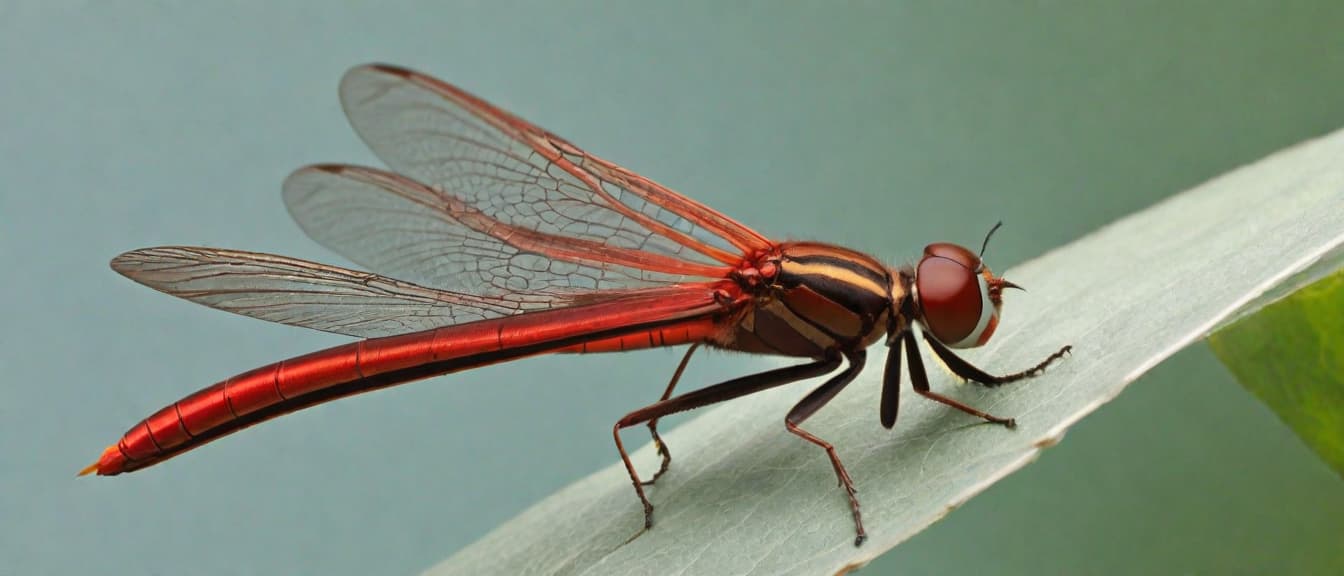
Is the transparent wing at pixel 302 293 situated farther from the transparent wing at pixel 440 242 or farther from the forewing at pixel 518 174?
the forewing at pixel 518 174

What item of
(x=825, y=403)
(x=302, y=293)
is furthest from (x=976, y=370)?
(x=302, y=293)

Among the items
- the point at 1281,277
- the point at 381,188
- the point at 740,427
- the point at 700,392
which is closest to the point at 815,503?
the point at 700,392

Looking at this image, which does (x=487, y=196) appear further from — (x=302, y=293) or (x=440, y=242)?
(x=302, y=293)

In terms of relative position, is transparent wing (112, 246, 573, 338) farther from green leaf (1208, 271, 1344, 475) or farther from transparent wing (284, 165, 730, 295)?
green leaf (1208, 271, 1344, 475)

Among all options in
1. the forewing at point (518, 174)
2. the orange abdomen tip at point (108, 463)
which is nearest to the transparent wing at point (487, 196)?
the forewing at point (518, 174)

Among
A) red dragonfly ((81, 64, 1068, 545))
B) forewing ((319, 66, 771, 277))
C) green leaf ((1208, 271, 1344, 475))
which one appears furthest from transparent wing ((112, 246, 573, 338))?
green leaf ((1208, 271, 1344, 475))
